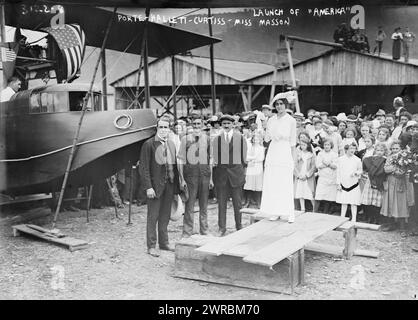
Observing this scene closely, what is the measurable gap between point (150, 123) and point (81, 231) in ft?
8.16

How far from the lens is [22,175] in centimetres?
868

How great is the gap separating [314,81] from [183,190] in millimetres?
12998

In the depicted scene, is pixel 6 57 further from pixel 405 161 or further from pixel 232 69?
pixel 232 69

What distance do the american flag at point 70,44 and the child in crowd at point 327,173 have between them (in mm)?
5811

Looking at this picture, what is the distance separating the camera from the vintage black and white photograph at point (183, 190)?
5406mm

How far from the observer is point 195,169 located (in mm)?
7676

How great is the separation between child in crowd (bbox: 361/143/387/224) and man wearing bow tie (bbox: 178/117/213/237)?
301 centimetres

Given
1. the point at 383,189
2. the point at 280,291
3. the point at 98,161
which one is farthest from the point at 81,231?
the point at 383,189

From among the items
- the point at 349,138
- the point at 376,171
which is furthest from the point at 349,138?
the point at 376,171

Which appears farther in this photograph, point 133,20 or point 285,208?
point 133,20

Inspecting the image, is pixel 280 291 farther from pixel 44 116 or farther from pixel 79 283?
pixel 44 116

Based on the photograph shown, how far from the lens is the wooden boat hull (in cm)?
798

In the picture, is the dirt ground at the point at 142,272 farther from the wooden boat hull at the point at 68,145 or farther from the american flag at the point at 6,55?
the american flag at the point at 6,55

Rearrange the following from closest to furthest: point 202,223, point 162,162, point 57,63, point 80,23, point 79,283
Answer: point 79,283 < point 162,162 < point 202,223 < point 80,23 < point 57,63
